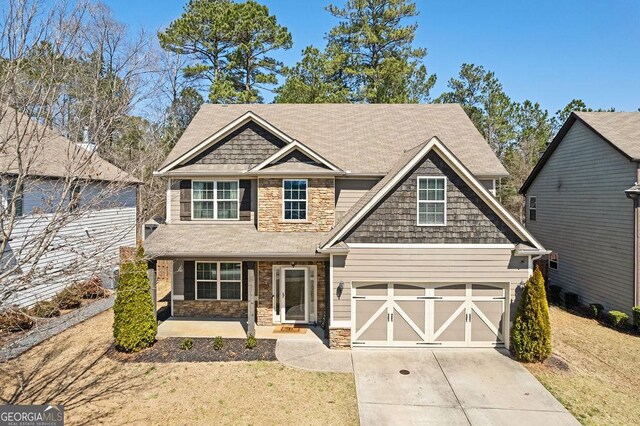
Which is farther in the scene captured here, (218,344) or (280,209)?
(280,209)

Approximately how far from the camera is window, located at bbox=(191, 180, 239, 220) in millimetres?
14789

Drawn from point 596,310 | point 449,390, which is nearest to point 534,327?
point 449,390

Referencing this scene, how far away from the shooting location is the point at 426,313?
11.7 meters

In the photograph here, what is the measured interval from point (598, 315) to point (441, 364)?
8.87 meters

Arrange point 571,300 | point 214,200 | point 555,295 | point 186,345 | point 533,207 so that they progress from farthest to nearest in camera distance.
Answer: point 533,207, point 555,295, point 571,300, point 214,200, point 186,345

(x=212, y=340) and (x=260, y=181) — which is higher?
(x=260, y=181)

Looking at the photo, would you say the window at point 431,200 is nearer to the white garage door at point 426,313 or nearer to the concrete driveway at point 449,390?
the white garage door at point 426,313

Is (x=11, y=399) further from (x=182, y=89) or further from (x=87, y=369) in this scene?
(x=182, y=89)

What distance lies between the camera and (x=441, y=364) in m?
10.6

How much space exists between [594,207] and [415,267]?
32.6 feet

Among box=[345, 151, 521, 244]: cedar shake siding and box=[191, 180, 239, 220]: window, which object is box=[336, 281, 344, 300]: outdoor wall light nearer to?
box=[345, 151, 521, 244]: cedar shake siding

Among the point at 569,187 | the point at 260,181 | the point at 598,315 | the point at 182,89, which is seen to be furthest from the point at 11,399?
the point at 182,89

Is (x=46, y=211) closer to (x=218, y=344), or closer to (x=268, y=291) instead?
(x=218, y=344)

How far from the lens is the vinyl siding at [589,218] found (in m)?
14.1
